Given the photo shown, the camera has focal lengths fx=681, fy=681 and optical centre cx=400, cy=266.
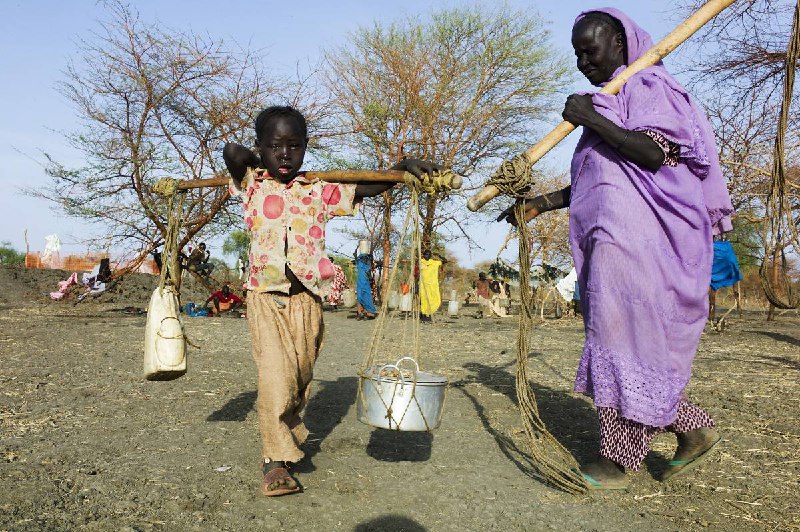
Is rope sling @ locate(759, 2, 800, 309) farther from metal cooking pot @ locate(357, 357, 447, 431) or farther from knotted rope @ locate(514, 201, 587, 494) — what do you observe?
metal cooking pot @ locate(357, 357, 447, 431)

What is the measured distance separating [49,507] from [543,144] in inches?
109

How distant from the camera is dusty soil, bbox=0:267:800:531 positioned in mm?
2879

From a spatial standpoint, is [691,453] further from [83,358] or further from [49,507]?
[83,358]

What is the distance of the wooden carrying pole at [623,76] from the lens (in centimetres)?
334

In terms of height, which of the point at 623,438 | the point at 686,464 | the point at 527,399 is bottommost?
the point at 686,464

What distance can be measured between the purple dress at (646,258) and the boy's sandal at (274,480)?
1478 millimetres

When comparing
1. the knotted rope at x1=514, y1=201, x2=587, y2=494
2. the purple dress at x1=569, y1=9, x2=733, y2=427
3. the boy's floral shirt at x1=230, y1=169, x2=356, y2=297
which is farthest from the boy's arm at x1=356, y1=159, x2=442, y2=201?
the purple dress at x1=569, y1=9, x2=733, y2=427

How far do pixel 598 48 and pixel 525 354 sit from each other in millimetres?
1624

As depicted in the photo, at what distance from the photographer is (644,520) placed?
115 inches

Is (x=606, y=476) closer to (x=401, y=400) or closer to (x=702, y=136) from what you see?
(x=401, y=400)

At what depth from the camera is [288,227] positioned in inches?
139

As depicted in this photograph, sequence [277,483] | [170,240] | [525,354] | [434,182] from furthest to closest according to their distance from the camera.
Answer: [170,240] → [525,354] → [434,182] → [277,483]

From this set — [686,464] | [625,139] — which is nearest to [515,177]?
[625,139]

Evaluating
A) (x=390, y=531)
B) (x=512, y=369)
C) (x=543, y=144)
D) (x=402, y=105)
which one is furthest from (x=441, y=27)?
(x=390, y=531)
